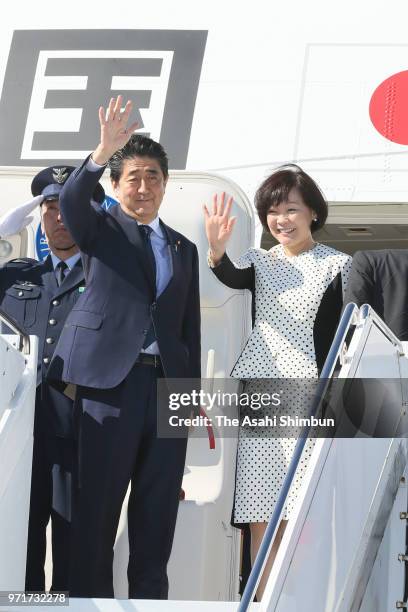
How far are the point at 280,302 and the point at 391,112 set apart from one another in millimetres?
2925

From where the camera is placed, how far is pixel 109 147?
14.1 ft

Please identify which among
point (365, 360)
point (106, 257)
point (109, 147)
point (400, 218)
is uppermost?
point (400, 218)

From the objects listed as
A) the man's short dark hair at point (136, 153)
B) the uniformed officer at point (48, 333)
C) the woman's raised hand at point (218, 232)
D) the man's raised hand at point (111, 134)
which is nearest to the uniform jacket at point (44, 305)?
the uniformed officer at point (48, 333)

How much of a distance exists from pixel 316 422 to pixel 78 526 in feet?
3.34

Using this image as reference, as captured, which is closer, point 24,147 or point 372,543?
point 372,543

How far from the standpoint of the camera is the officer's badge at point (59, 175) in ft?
16.9

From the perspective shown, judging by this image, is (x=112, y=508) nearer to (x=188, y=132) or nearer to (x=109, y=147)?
(x=109, y=147)

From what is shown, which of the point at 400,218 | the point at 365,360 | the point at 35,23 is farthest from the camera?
the point at 35,23

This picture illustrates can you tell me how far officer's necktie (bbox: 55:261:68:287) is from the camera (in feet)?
16.2

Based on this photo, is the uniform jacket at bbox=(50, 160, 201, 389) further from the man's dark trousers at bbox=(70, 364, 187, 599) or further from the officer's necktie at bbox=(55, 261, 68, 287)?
the officer's necktie at bbox=(55, 261, 68, 287)

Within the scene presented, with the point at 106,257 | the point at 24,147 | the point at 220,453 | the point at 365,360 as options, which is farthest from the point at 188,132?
the point at 365,360

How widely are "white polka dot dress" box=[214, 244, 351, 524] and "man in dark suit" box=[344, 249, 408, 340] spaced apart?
142mm

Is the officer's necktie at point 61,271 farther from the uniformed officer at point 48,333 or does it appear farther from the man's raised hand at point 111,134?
the man's raised hand at point 111,134

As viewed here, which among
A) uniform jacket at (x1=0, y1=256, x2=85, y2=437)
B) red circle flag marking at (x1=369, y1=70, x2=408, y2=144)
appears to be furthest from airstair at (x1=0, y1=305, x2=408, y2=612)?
red circle flag marking at (x1=369, y1=70, x2=408, y2=144)
